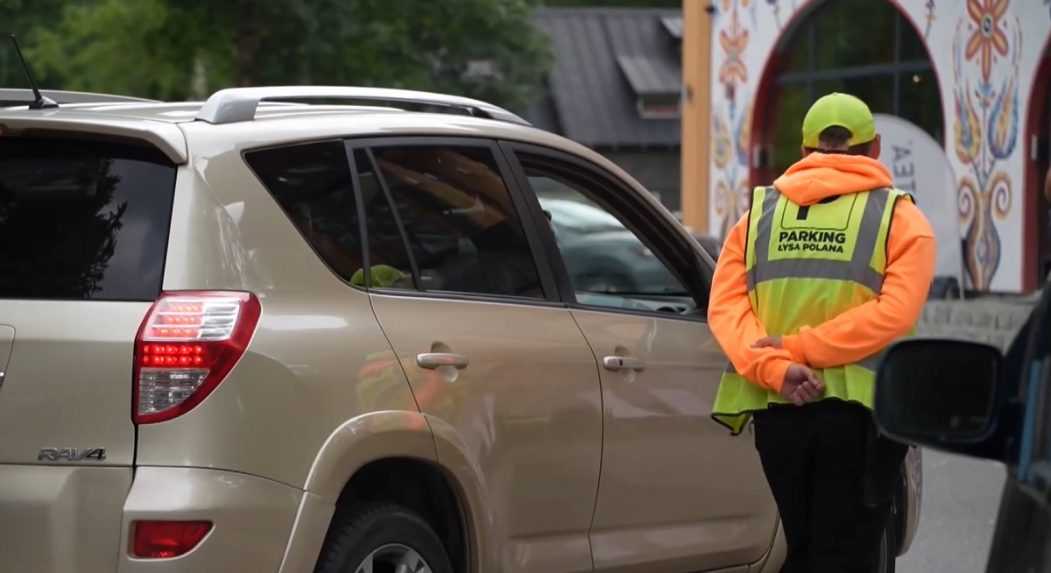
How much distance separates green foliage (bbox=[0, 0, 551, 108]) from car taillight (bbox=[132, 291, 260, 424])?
25223 millimetres

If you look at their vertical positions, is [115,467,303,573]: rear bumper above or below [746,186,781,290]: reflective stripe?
below

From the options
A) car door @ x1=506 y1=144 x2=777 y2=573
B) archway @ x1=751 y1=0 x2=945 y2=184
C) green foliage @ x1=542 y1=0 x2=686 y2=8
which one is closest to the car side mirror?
car door @ x1=506 y1=144 x2=777 y2=573

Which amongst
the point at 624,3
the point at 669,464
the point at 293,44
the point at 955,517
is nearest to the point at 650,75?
the point at 624,3

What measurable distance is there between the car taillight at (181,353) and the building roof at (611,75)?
2137 inches

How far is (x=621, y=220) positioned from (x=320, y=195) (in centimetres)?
134

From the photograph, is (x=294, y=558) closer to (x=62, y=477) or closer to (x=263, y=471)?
(x=263, y=471)

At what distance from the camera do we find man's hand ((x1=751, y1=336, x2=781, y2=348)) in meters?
5.36

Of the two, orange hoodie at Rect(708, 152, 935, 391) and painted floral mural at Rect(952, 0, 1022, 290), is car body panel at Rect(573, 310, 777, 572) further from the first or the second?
painted floral mural at Rect(952, 0, 1022, 290)

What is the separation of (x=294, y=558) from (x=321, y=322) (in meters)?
0.59

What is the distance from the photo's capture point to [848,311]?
209 inches

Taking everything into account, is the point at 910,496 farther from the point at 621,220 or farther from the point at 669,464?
the point at 621,220

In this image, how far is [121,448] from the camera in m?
4.74

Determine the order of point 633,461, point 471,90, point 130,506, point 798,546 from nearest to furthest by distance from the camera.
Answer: point 130,506 < point 798,546 < point 633,461 < point 471,90

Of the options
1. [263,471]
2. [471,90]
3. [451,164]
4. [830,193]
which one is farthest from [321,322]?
[471,90]
